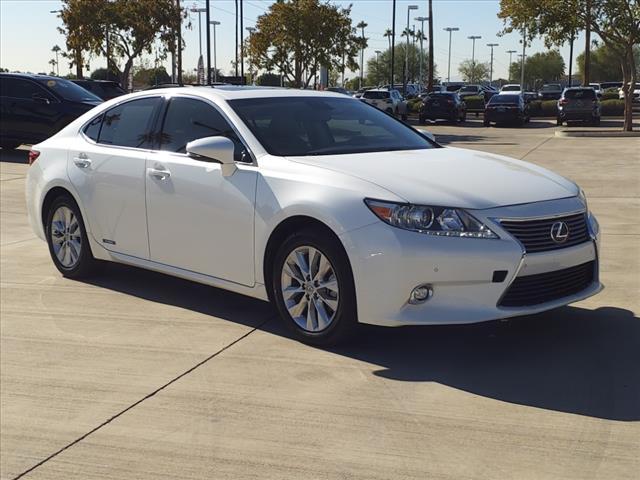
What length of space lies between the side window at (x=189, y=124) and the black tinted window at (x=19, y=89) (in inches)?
490

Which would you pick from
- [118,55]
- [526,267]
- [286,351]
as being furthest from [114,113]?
[118,55]

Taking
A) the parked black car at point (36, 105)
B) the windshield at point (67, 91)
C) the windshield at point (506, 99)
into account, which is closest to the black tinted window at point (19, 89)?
the parked black car at point (36, 105)

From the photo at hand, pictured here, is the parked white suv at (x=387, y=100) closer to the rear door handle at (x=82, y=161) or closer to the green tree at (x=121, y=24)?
the green tree at (x=121, y=24)

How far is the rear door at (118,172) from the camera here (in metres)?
6.21

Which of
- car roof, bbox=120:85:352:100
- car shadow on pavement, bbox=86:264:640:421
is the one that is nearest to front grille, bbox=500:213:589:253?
car shadow on pavement, bbox=86:264:640:421

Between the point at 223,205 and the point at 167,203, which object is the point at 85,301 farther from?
the point at 223,205

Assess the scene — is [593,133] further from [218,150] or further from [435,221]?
[435,221]

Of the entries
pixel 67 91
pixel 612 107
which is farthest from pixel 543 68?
pixel 67 91

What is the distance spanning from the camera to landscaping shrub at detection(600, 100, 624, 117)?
40.8m

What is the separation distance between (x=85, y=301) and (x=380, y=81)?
12352cm

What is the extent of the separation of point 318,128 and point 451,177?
49.8 inches

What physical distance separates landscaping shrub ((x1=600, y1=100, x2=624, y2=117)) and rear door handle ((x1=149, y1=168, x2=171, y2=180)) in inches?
1501

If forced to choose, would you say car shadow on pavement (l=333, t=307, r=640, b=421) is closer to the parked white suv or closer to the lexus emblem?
the lexus emblem

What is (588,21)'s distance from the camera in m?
27.5
